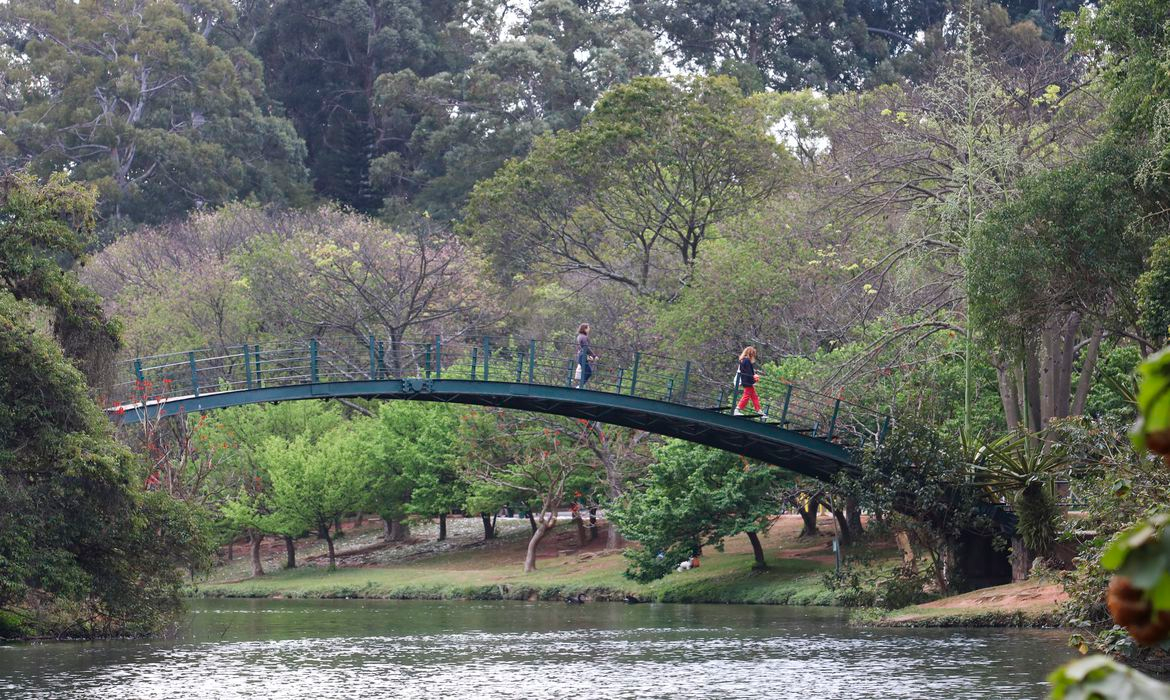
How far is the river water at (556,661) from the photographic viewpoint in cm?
1980

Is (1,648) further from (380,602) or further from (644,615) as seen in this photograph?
(380,602)

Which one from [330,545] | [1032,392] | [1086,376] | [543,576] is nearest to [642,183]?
[543,576]

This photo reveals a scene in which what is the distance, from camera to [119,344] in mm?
Answer: 27938

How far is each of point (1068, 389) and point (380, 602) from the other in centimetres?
2167

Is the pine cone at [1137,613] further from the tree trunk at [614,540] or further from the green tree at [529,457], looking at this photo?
the tree trunk at [614,540]

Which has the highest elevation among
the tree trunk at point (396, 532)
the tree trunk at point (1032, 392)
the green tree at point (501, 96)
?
the green tree at point (501, 96)

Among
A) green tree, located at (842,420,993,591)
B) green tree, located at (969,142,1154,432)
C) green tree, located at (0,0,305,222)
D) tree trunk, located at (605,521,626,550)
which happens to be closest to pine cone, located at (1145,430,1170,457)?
green tree, located at (969,142,1154,432)

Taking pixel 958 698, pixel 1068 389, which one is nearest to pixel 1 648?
pixel 958 698

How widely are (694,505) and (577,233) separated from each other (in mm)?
15924

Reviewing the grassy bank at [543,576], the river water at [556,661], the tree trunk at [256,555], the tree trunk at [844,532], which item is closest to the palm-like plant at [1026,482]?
the river water at [556,661]

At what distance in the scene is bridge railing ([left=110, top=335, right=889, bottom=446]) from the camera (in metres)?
29.0

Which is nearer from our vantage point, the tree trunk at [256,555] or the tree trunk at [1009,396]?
the tree trunk at [1009,396]

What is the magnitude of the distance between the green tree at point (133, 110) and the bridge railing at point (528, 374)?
1859cm

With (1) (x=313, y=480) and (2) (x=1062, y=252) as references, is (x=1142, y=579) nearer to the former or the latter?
(2) (x=1062, y=252)
